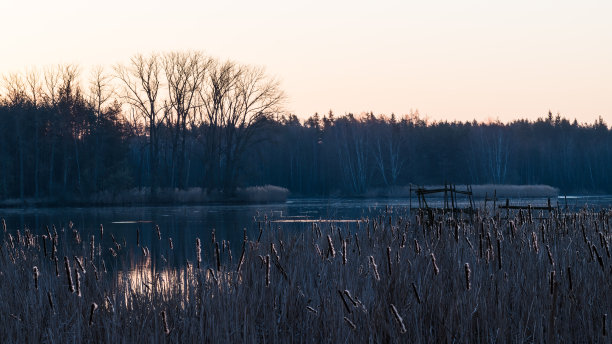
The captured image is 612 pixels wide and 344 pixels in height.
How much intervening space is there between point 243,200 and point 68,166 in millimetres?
15844

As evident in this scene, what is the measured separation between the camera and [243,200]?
51250 millimetres

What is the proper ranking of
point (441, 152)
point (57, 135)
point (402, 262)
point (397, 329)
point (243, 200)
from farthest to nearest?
point (441, 152), point (57, 135), point (243, 200), point (402, 262), point (397, 329)

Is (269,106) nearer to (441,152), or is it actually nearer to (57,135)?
(57,135)

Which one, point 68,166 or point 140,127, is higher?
point 140,127

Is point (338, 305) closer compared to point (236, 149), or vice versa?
point (338, 305)

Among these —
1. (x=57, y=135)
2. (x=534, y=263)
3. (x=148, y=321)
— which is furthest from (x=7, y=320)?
(x=57, y=135)

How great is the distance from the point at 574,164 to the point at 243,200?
60.1 m

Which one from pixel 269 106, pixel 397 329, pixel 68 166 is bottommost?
pixel 397 329

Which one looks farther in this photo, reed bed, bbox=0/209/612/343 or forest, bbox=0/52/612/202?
forest, bbox=0/52/612/202

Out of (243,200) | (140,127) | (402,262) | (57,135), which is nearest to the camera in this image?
(402,262)

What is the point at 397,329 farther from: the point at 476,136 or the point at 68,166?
the point at 476,136

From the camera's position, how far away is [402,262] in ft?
25.3

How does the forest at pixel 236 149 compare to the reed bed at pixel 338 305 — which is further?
the forest at pixel 236 149

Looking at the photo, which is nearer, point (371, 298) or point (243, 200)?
point (371, 298)
